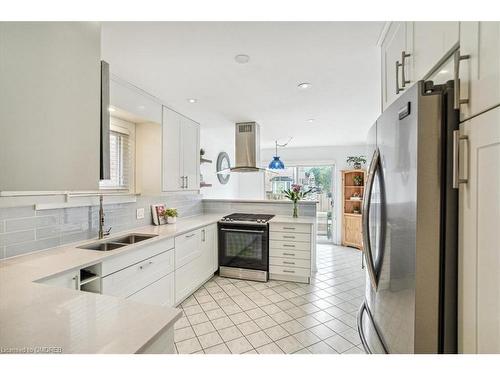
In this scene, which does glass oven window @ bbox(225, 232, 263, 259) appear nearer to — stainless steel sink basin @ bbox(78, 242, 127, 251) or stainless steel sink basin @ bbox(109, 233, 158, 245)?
stainless steel sink basin @ bbox(109, 233, 158, 245)

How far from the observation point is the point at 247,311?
8.38 ft

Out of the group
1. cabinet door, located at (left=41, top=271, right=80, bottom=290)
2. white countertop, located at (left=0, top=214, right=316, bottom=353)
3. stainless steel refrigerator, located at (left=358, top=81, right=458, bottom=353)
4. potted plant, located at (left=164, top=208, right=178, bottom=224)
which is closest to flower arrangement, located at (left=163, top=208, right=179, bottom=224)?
potted plant, located at (left=164, top=208, right=178, bottom=224)

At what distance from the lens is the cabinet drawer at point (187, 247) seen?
2625 mm

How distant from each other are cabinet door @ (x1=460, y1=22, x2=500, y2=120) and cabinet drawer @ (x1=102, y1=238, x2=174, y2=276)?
82.9 inches

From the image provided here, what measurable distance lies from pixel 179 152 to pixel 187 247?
122 centimetres

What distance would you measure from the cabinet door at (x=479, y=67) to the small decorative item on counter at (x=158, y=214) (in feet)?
9.95

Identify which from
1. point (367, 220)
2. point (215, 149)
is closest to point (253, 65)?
point (367, 220)

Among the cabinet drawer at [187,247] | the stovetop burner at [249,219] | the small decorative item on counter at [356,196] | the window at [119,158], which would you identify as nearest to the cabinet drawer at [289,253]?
the stovetop burner at [249,219]

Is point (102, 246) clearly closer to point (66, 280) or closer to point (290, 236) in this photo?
point (66, 280)

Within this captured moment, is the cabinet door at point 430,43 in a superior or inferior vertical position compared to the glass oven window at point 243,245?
superior

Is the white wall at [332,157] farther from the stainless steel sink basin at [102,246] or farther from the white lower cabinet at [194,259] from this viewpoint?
the stainless steel sink basin at [102,246]

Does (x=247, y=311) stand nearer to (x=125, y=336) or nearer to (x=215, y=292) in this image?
(x=215, y=292)
